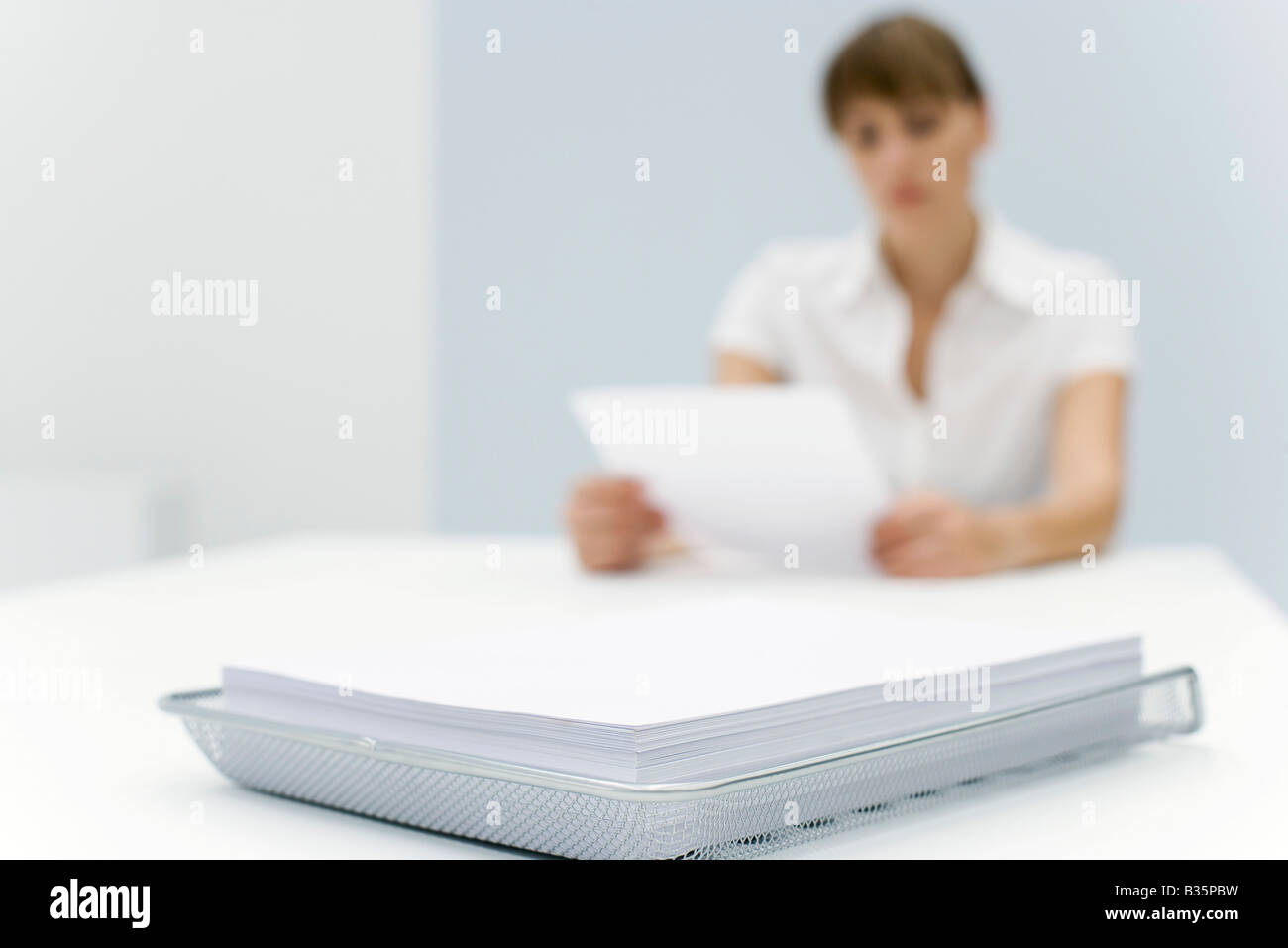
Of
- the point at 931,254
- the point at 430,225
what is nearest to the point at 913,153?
the point at 931,254

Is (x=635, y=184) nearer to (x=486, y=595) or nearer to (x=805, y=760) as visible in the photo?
(x=486, y=595)

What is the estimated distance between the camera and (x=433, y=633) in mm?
929

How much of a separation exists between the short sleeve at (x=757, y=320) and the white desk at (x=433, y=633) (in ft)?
1.94

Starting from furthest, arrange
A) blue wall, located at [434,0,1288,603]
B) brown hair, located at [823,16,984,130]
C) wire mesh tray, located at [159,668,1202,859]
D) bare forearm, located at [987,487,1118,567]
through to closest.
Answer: blue wall, located at [434,0,1288,603] < brown hair, located at [823,16,984,130] < bare forearm, located at [987,487,1118,567] < wire mesh tray, located at [159,668,1202,859]

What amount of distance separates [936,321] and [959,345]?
0.05 m

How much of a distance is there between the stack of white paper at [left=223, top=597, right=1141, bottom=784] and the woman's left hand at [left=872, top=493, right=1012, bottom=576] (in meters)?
0.59

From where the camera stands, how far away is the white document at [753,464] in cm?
111

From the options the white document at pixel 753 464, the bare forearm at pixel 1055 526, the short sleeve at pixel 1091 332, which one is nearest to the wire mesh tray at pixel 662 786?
the white document at pixel 753 464

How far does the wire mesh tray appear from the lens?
16.1 inches

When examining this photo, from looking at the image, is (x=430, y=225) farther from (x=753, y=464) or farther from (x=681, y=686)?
(x=681, y=686)

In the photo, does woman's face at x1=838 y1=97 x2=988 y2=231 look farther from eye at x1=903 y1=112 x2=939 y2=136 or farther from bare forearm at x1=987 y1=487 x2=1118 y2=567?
bare forearm at x1=987 y1=487 x2=1118 y2=567

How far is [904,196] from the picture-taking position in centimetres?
177

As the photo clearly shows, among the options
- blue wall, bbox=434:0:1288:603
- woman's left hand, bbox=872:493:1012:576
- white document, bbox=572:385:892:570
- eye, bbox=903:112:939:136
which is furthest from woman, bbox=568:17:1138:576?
blue wall, bbox=434:0:1288:603

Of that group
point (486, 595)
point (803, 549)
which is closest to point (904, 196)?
point (803, 549)
